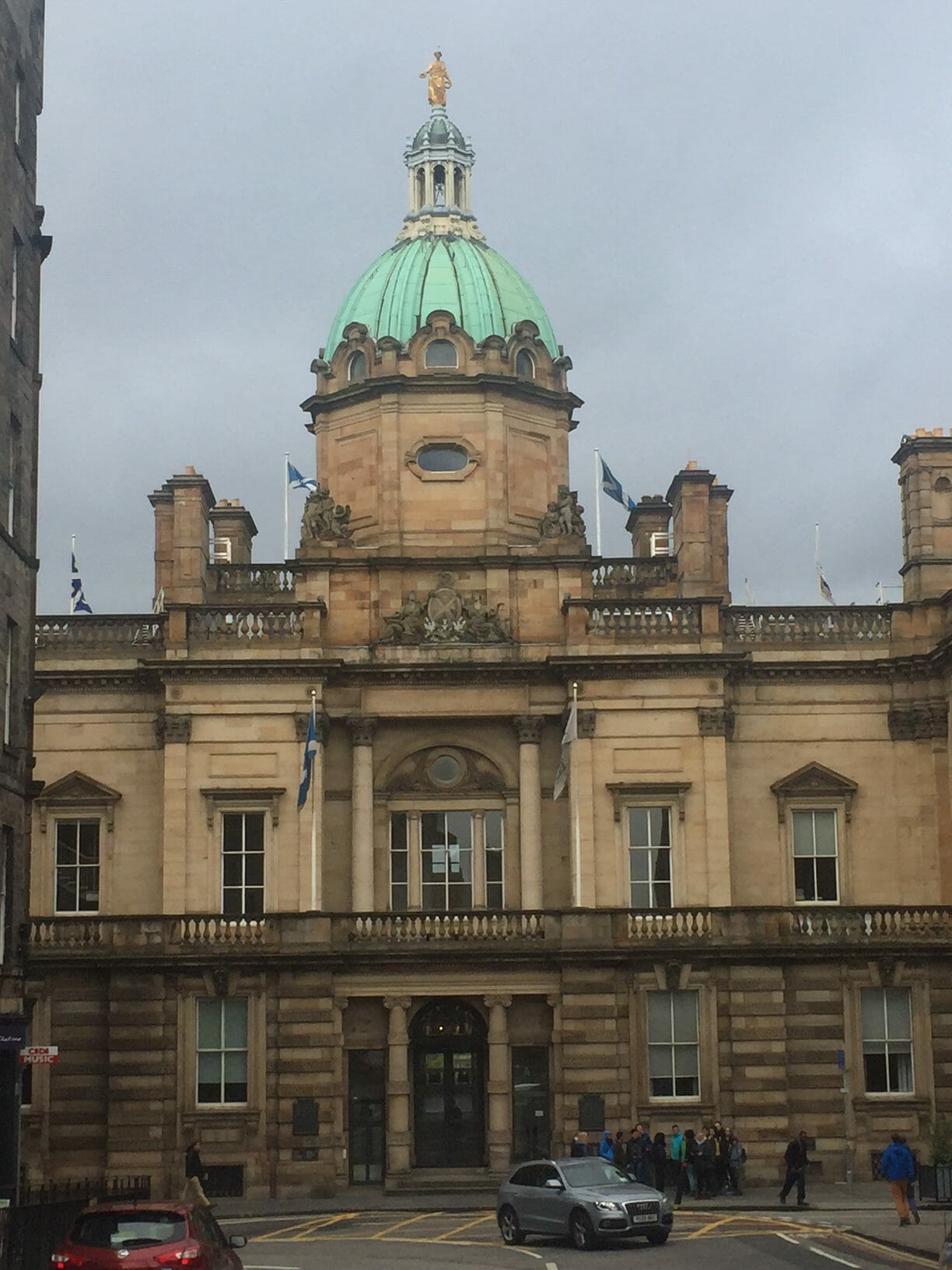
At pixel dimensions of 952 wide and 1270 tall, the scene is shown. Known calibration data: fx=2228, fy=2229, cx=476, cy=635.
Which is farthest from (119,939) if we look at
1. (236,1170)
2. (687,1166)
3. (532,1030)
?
(687,1166)

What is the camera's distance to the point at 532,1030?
54938 mm

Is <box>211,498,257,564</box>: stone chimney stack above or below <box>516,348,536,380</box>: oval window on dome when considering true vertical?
below

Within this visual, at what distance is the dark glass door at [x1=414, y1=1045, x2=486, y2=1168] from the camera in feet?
180

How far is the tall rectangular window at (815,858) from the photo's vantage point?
188 ft

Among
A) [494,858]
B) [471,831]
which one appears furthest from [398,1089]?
[471,831]

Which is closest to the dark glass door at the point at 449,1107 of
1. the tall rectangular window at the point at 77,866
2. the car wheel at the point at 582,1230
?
the tall rectangular window at the point at 77,866

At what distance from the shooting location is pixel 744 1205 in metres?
47.1

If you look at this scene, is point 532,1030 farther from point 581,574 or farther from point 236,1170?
point 581,574

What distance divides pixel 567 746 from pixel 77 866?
1295 cm

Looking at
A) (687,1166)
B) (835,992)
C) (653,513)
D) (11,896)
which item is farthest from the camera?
(653,513)

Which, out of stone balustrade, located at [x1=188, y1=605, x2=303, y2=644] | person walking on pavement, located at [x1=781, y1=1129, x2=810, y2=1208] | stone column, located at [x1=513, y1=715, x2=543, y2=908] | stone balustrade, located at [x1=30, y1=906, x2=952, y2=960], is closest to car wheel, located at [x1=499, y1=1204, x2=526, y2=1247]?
person walking on pavement, located at [x1=781, y1=1129, x2=810, y2=1208]

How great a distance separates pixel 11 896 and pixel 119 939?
1565cm

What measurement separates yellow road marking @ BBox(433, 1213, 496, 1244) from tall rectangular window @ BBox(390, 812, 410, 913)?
38.1 ft

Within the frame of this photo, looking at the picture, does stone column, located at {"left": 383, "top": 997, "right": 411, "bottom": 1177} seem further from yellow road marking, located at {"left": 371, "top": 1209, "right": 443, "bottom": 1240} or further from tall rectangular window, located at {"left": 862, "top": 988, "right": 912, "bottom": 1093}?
tall rectangular window, located at {"left": 862, "top": 988, "right": 912, "bottom": 1093}
